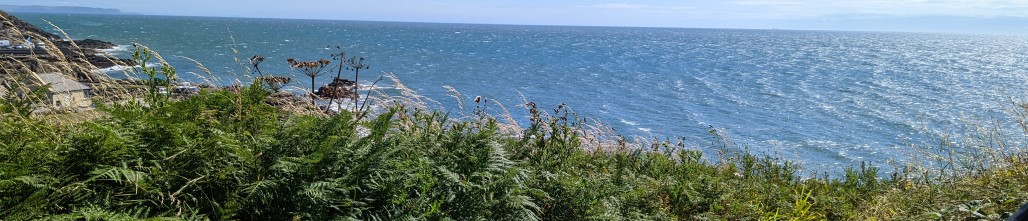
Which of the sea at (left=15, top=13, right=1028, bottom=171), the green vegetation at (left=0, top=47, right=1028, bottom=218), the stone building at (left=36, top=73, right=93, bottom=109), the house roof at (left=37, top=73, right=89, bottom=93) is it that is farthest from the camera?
the sea at (left=15, top=13, right=1028, bottom=171)

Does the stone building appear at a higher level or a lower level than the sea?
higher

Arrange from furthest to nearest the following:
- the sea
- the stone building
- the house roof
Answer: the sea, the house roof, the stone building

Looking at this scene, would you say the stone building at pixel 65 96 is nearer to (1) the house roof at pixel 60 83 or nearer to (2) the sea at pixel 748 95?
(1) the house roof at pixel 60 83

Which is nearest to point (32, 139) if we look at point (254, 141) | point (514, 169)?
point (254, 141)

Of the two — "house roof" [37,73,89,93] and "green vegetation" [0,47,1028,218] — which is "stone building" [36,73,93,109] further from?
"green vegetation" [0,47,1028,218]

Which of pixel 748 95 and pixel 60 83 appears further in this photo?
pixel 748 95

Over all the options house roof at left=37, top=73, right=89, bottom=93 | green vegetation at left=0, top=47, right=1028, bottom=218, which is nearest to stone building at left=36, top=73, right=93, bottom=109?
house roof at left=37, top=73, right=89, bottom=93

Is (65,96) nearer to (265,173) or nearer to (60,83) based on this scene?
(60,83)

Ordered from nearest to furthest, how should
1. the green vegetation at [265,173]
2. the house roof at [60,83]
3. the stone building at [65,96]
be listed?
the green vegetation at [265,173] → the stone building at [65,96] → the house roof at [60,83]

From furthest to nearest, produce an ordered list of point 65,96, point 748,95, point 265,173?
point 748,95 < point 65,96 < point 265,173

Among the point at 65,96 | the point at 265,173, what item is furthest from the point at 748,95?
the point at 265,173

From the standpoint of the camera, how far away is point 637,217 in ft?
12.7

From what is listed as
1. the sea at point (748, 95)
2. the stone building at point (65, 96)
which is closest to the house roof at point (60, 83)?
the stone building at point (65, 96)

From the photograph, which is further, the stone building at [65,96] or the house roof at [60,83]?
the house roof at [60,83]
